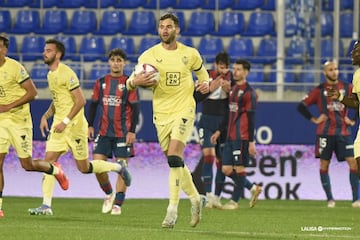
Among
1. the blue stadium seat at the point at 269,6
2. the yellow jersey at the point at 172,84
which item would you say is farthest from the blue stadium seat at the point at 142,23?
the yellow jersey at the point at 172,84

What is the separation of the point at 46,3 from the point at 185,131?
13832 millimetres

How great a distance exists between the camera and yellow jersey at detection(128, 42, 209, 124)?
1245 cm

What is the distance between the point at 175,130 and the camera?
12.3m

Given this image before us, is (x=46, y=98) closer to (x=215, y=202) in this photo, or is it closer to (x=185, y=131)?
(x=215, y=202)

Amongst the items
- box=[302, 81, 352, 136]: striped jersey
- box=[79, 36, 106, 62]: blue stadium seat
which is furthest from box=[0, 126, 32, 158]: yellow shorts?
box=[79, 36, 106, 62]: blue stadium seat

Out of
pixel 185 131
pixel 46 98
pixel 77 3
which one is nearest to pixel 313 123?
pixel 46 98

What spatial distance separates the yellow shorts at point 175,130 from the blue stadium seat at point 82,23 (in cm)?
1316

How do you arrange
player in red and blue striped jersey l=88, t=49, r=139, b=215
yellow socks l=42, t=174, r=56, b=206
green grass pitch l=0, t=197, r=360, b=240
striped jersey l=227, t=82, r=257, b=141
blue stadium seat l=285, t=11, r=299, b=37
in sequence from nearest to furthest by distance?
green grass pitch l=0, t=197, r=360, b=240 → yellow socks l=42, t=174, r=56, b=206 → player in red and blue striped jersey l=88, t=49, r=139, b=215 → striped jersey l=227, t=82, r=257, b=141 → blue stadium seat l=285, t=11, r=299, b=37

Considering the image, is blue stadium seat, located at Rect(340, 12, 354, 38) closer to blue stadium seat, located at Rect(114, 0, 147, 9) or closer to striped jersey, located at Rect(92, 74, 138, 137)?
blue stadium seat, located at Rect(114, 0, 147, 9)

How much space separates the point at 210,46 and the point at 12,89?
10.7 m

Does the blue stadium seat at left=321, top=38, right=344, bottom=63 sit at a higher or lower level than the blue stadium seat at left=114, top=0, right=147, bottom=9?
lower

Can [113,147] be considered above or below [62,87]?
below

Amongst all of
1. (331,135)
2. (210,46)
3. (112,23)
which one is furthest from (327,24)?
(331,135)

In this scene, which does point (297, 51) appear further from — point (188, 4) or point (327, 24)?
point (188, 4)
